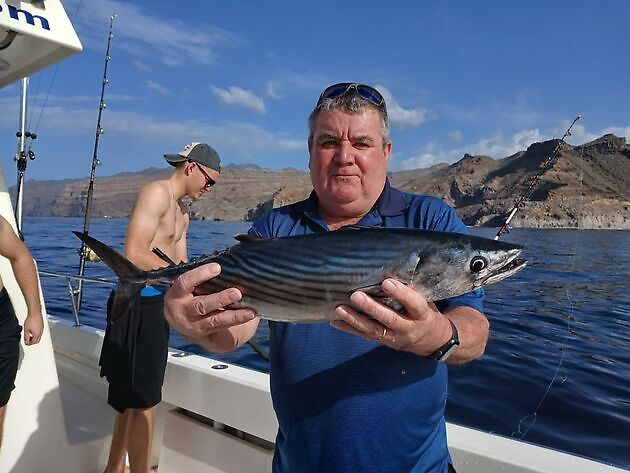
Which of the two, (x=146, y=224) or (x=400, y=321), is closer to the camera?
(x=400, y=321)

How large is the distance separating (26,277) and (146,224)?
3.22 ft

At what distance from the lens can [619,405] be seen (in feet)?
21.2

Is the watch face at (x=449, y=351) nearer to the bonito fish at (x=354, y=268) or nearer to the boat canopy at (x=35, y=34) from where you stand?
the bonito fish at (x=354, y=268)

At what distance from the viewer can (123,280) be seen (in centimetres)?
240

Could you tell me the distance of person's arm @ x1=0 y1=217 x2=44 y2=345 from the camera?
3.53 metres

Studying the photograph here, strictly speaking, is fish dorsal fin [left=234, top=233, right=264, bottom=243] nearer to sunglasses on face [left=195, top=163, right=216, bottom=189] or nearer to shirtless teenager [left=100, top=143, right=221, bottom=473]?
shirtless teenager [left=100, top=143, right=221, bottom=473]

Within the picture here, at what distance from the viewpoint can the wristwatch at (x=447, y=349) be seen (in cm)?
168

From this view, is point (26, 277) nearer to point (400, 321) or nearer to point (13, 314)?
point (13, 314)

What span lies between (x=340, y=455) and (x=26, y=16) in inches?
127

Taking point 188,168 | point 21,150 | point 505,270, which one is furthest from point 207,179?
point 505,270

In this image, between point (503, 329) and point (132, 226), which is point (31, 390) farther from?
point (503, 329)

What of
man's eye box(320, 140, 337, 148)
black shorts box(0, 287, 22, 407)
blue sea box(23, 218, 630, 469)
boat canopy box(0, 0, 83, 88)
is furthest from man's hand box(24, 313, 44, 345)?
blue sea box(23, 218, 630, 469)

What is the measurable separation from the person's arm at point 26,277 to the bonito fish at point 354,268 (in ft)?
7.73

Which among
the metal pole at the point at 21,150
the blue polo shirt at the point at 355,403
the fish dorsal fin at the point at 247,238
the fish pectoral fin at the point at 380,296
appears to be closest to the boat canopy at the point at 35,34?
the metal pole at the point at 21,150
